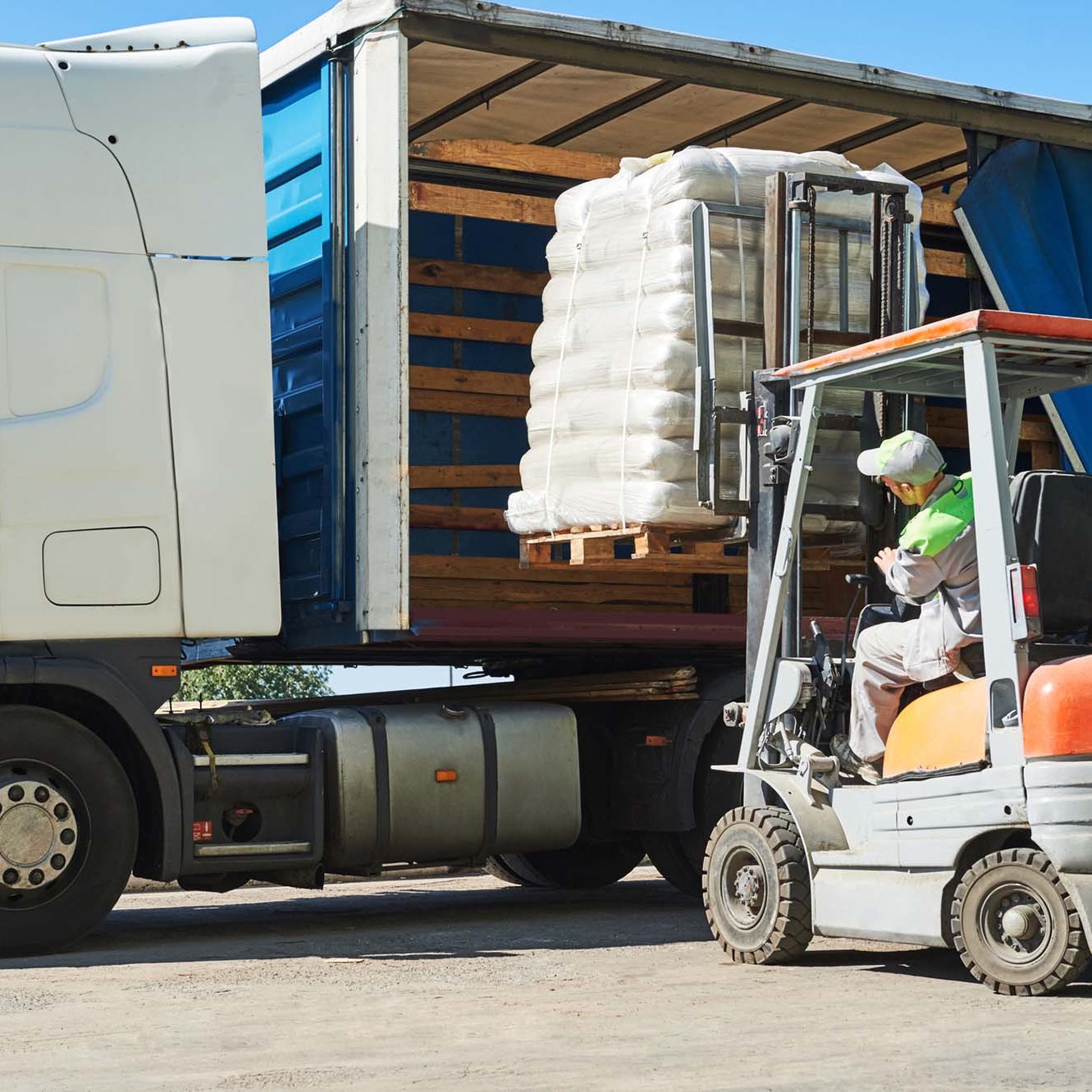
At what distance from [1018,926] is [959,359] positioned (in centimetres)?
198

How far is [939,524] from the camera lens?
6.49 m

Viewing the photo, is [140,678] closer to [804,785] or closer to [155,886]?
[804,785]

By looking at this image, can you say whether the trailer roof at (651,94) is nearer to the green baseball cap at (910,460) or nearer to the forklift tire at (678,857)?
the green baseball cap at (910,460)

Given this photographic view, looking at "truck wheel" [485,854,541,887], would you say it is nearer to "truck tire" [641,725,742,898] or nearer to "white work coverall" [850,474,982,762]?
"truck tire" [641,725,742,898]

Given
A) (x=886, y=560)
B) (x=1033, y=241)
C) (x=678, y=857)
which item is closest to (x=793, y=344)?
(x=886, y=560)

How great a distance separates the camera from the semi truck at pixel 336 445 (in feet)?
26.0

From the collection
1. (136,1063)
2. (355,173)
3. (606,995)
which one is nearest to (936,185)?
(355,173)

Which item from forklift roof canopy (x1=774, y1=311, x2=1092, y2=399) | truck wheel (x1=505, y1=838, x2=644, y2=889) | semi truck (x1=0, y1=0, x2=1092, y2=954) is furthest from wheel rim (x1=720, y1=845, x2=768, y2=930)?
truck wheel (x1=505, y1=838, x2=644, y2=889)

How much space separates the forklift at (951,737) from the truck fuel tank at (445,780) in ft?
6.69

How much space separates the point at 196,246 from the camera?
8.18 meters

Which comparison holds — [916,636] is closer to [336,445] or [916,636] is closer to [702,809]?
[336,445]

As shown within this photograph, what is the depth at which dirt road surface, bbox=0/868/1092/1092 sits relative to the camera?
15.9 feet

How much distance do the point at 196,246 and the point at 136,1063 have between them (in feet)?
13.3

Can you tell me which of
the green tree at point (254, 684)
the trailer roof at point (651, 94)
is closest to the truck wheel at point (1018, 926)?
the trailer roof at point (651, 94)
